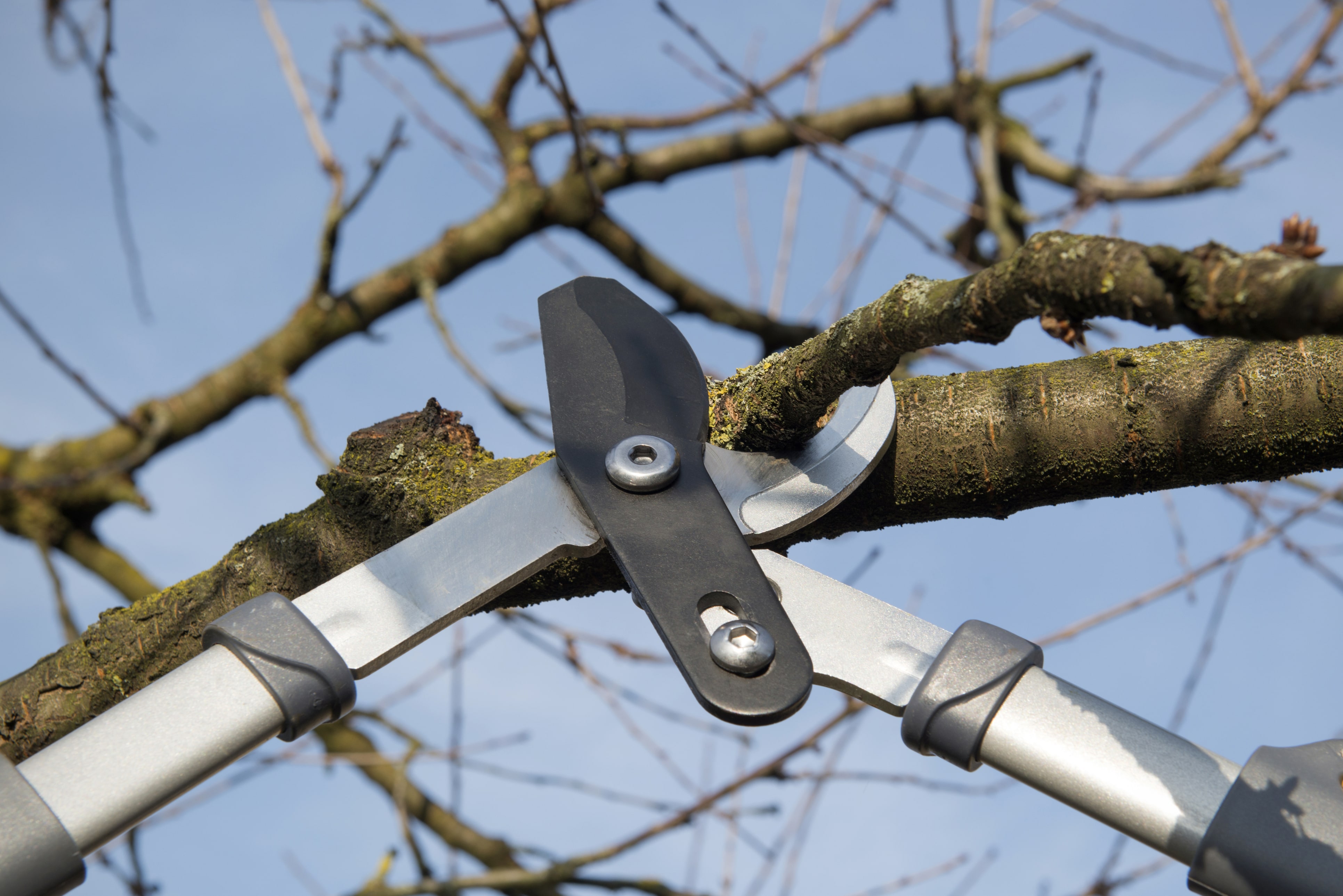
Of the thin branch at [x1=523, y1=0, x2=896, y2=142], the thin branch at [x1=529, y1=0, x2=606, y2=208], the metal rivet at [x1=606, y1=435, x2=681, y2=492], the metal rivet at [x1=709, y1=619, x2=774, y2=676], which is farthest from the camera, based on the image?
the thin branch at [x1=523, y1=0, x2=896, y2=142]

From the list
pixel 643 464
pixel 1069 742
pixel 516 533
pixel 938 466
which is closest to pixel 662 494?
pixel 643 464

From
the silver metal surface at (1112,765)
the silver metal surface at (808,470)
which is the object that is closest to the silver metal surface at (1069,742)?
the silver metal surface at (1112,765)

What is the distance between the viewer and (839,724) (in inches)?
83.2

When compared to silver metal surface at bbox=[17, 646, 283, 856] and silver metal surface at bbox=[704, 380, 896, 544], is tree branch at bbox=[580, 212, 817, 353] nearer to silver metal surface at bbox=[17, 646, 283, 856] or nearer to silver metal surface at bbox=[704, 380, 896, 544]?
silver metal surface at bbox=[704, 380, 896, 544]

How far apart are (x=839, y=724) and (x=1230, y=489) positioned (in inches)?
50.5

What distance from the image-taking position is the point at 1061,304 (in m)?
0.74

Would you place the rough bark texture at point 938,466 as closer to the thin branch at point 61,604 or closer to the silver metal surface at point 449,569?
the silver metal surface at point 449,569

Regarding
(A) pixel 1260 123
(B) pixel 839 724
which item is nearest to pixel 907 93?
(A) pixel 1260 123

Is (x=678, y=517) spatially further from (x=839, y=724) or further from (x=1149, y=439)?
(x=839, y=724)

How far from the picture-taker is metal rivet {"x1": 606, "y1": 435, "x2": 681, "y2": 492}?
1.15 m

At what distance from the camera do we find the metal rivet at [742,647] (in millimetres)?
1024

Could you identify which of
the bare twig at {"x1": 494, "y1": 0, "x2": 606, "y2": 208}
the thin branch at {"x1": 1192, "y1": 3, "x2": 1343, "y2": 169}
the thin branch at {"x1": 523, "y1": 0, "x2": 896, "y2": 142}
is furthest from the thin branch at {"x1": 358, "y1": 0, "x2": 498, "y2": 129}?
the thin branch at {"x1": 1192, "y1": 3, "x2": 1343, "y2": 169}

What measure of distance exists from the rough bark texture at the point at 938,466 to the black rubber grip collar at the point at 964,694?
270mm

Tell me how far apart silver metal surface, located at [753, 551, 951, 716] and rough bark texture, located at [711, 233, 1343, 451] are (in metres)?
0.19
